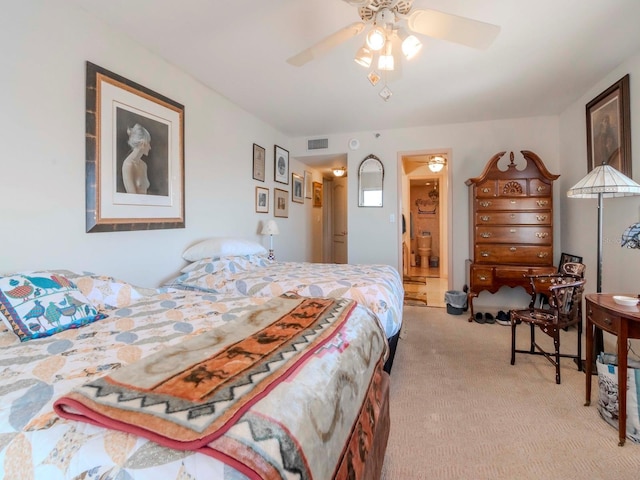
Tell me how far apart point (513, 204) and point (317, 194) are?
3420 mm

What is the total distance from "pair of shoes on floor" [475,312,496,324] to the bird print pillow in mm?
3789

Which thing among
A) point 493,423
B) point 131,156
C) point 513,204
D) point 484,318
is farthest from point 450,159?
point 131,156

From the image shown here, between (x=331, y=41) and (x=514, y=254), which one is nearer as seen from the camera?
(x=331, y=41)

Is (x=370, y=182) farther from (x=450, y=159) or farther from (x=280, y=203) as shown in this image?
(x=280, y=203)

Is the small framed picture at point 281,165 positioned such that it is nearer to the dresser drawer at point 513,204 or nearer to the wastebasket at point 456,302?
the dresser drawer at point 513,204

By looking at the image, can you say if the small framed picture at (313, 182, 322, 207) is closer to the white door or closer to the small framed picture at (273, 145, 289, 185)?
the white door

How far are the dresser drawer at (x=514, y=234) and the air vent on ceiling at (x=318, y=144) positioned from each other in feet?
8.25

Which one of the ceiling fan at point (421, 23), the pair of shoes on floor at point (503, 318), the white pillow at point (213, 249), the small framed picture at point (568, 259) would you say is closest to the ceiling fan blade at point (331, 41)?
the ceiling fan at point (421, 23)

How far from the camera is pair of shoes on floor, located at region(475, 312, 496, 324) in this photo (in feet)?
12.2

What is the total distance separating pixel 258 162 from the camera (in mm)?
4020

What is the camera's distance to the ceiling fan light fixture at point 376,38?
5.49 ft

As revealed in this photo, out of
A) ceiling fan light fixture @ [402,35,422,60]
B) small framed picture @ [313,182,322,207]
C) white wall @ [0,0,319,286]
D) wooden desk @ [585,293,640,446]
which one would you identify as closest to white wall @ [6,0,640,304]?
white wall @ [0,0,319,286]

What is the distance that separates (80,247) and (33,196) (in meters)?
0.39

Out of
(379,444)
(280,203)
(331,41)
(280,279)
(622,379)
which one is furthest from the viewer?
(280,203)
